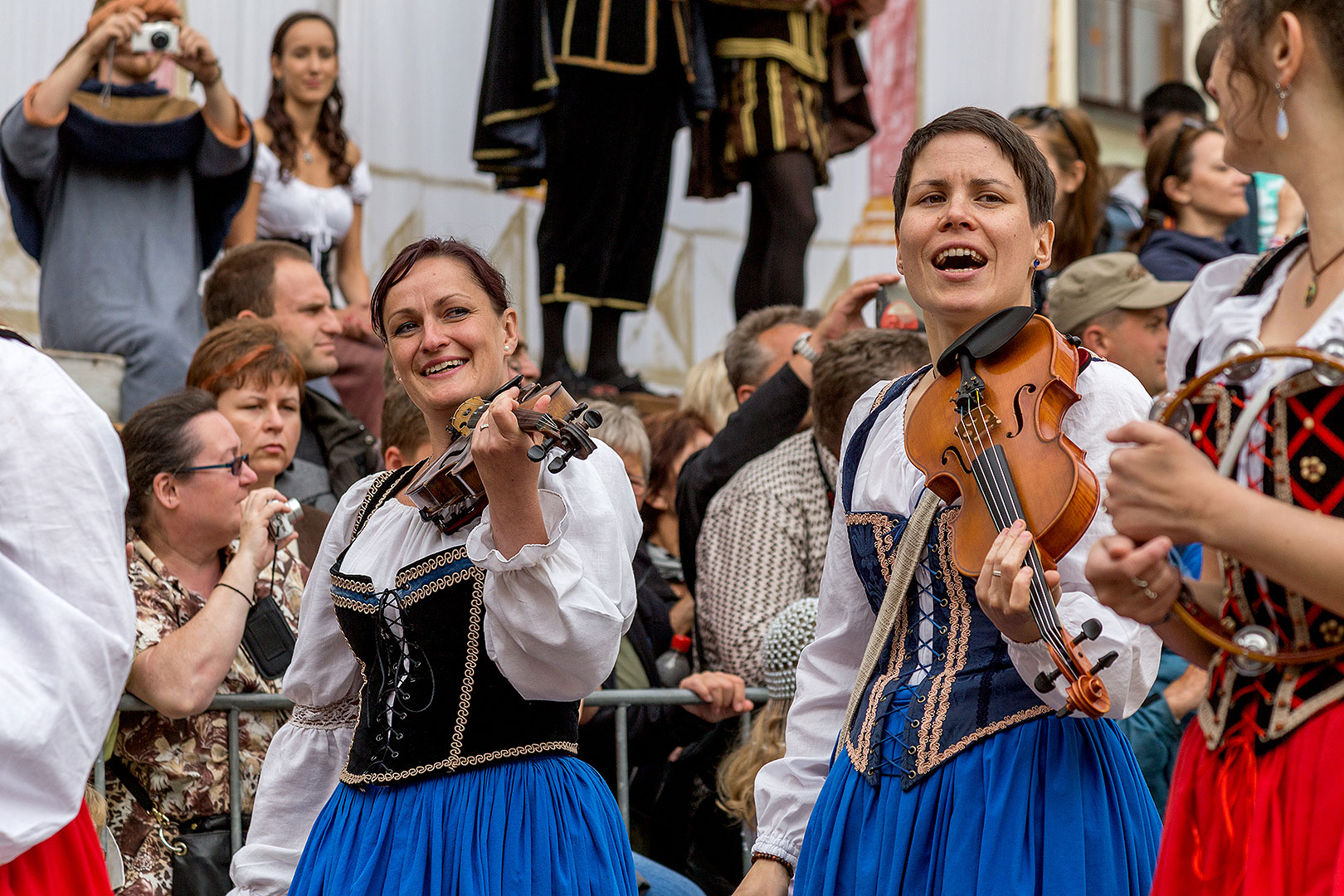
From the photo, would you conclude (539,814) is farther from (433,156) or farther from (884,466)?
(433,156)

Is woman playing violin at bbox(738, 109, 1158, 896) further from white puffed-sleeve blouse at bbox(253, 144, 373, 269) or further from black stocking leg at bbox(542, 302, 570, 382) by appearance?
white puffed-sleeve blouse at bbox(253, 144, 373, 269)

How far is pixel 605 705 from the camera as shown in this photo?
400cm

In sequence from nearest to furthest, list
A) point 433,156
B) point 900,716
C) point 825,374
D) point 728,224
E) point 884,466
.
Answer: point 900,716
point 884,466
point 825,374
point 433,156
point 728,224

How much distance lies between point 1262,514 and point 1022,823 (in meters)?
0.74

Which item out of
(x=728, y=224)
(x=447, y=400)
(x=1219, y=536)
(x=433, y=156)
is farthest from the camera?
(x=728, y=224)

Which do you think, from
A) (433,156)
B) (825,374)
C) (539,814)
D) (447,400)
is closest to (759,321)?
(825,374)

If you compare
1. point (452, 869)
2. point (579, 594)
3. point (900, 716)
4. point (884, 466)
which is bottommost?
point (452, 869)

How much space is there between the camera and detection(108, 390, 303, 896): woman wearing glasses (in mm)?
3537

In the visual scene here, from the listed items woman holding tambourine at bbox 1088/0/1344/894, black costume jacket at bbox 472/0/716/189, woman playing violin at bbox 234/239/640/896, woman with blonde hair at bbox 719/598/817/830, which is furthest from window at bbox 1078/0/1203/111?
woman holding tambourine at bbox 1088/0/1344/894

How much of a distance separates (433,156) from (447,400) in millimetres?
5934

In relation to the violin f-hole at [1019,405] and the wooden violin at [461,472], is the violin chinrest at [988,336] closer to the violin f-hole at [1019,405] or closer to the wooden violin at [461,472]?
the violin f-hole at [1019,405]

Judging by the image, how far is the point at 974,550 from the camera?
2221 mm

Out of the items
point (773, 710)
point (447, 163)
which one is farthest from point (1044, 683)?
point (447, 163)

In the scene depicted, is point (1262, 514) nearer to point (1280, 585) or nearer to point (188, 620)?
point (1280, 585)
